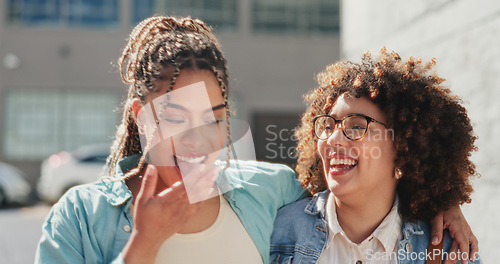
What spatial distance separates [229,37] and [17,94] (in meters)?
6.45

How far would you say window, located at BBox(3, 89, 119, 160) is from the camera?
1579 centimetres

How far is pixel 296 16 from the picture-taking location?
56.0 feet

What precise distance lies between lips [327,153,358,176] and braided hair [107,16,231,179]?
46cm

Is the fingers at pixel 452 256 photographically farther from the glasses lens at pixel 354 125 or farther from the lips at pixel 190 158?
the lips at pixel 190 158

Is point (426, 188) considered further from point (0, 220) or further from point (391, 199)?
point (0, 220)

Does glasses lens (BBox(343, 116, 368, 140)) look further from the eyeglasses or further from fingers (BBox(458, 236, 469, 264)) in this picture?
fingers (BBox(458, 236, 469, 264))

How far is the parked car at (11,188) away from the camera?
1215cm

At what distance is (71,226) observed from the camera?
1867 mm

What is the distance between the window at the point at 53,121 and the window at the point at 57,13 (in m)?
2.07

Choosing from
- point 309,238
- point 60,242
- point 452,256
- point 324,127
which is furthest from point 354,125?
point 60,242

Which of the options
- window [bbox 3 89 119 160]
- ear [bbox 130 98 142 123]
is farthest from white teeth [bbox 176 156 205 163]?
window [bbox 3 89 119 160]

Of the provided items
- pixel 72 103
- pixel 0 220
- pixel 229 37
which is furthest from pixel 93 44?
pixel 0 220

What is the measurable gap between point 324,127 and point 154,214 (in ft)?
3.39

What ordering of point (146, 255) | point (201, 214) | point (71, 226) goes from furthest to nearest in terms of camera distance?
point (201, 214)
point (71, 226)
point (146, 255)
